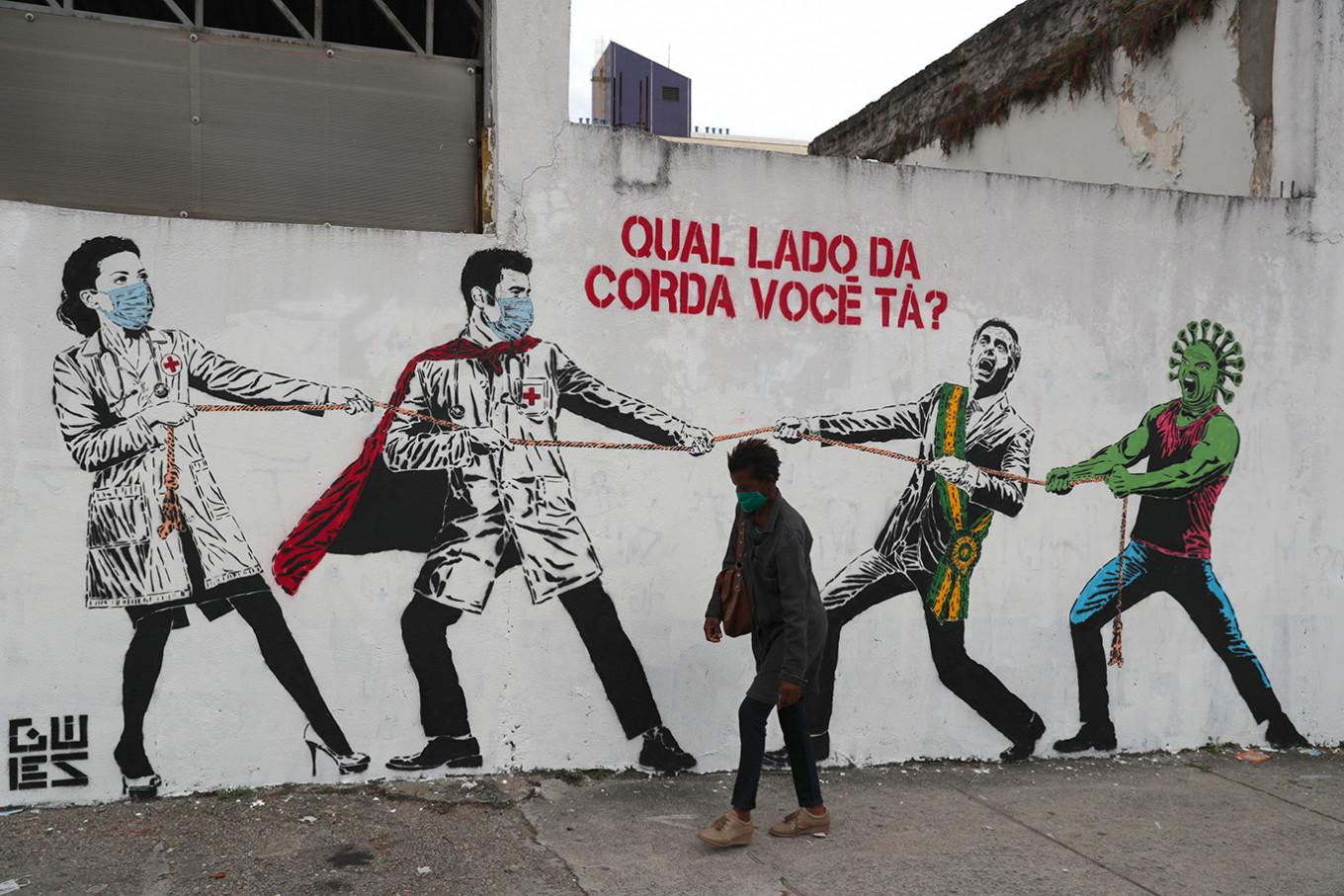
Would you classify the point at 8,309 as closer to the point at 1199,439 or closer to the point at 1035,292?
the point at 1035,292

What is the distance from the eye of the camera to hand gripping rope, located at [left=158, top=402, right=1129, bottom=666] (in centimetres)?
482

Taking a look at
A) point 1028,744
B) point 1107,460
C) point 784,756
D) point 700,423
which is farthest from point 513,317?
point 1028,744

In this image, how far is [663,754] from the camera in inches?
214

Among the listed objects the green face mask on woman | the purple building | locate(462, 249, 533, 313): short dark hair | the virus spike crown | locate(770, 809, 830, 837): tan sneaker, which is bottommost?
locate(770, 809, 830, 837): tan sneaker

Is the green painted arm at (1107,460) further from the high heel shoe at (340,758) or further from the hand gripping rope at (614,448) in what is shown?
the high heel shoe at (340,758)

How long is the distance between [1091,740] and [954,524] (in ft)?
4.66

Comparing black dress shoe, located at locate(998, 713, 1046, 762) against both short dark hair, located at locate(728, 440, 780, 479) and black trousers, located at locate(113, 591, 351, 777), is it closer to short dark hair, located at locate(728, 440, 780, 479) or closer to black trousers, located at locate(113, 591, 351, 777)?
short dark hair, located at locate(728, 440, 780, 479)

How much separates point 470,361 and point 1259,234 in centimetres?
437

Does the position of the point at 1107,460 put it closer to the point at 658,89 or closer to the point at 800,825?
the point at 800,825

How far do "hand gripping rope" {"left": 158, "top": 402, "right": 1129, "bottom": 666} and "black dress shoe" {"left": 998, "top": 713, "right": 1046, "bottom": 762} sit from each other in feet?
1.74

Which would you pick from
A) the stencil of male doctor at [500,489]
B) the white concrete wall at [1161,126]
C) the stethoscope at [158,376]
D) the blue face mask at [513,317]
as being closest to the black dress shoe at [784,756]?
the stencil of male doctor at [500,489]

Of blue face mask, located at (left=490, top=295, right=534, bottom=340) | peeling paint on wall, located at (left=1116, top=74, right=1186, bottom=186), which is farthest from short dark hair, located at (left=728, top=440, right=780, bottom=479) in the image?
peeling paint on wall, located at (left=1116, top=74, right=1186, bottom=186)

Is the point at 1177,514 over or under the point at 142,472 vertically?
under

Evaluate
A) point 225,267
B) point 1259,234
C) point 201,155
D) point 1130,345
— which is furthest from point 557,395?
point 1259,234
